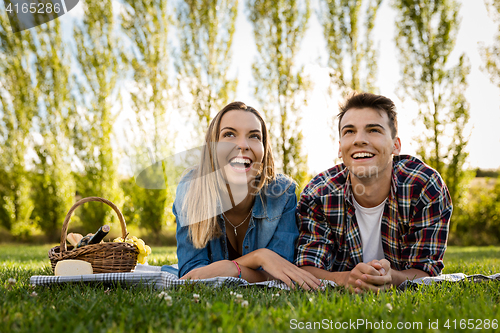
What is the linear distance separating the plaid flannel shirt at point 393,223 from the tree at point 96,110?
9.63 m

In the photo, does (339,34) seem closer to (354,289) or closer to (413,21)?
(413,21)

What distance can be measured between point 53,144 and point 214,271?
1145 centimetres

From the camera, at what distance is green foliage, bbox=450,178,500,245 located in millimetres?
11156

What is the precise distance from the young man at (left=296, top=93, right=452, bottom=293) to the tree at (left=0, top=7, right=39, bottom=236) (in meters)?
12.1

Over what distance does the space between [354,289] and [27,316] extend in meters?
1.95

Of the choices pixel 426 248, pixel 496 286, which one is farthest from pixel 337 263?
pixel 496 286

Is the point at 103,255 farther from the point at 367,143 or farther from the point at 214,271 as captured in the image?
the point at 367,143

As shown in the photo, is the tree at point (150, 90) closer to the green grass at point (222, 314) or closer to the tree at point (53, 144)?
the tree at point (53, 144)

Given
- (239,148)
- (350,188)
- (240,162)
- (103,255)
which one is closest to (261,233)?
(240,162)

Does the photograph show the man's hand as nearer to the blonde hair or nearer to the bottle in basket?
the blonde hair

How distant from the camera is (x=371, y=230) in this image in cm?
320

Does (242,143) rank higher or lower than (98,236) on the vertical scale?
higher

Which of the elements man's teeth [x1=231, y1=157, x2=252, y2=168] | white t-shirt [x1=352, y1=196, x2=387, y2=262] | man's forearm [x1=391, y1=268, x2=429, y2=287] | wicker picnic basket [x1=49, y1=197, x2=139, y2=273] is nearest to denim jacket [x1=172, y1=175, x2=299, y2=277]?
man's teeth [x1=231, y1=157, x2=252, y2=168]

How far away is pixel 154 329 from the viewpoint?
1.44 m
